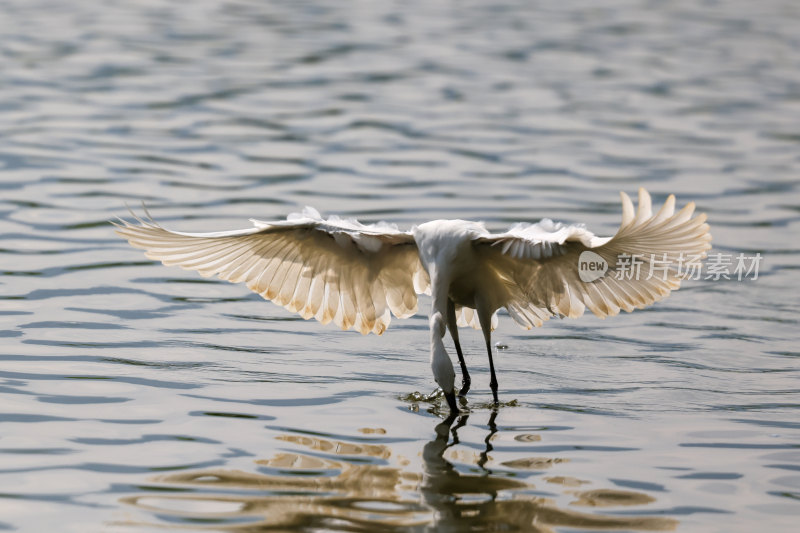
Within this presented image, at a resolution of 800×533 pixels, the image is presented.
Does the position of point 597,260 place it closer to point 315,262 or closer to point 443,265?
point 443,265

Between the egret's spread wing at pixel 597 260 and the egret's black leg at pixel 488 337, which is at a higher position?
the egret's spread wing at pixel 597 260

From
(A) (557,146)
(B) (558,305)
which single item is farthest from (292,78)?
(B) (558,305)

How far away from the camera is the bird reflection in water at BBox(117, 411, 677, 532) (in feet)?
18.8

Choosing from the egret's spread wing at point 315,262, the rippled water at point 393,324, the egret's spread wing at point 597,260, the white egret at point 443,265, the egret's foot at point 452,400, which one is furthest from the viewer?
the egret's spread wing at point 315,262

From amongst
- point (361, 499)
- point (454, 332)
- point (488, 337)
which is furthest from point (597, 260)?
point (361, 499)

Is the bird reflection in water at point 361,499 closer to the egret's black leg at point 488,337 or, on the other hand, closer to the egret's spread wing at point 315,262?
the egret's black leg at point 488,337

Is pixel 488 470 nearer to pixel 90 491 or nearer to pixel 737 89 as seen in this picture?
pixel 90 491

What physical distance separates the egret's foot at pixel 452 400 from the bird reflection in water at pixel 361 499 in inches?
23.0

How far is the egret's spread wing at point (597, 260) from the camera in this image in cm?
639

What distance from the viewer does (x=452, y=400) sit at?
24.0 feet

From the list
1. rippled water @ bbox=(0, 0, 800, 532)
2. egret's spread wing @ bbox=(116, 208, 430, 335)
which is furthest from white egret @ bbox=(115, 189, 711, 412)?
rippled water @ bbox=(0, 0, 800, 532)

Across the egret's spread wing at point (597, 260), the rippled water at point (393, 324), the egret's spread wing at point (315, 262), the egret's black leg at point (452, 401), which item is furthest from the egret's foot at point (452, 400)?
the egret's spread wing at point (315, 262)

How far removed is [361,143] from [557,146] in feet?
7.79

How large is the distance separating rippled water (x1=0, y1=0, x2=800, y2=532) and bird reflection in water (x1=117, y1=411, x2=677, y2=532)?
0.02 meters
